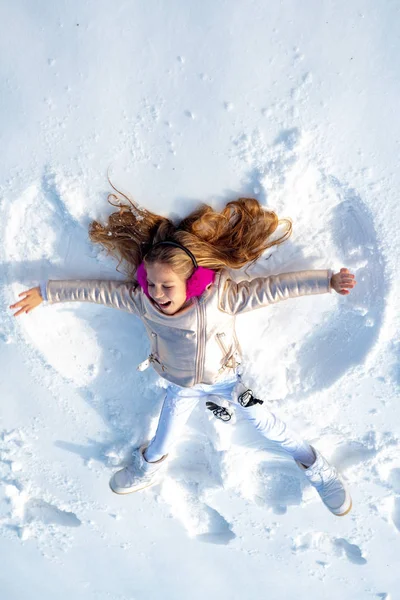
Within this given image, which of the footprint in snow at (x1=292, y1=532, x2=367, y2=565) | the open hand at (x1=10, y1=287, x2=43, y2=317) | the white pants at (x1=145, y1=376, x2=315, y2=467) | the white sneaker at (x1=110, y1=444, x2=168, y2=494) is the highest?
the open hand at (x1=10, y1=287, x2=43, y2=317)

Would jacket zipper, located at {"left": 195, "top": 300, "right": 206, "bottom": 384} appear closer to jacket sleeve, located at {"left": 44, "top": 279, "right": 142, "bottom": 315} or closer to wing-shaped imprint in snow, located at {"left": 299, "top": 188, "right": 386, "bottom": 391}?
jacket sleeve, located at {"left": 44, "top": 279, "right": 142, "bottom": 315}

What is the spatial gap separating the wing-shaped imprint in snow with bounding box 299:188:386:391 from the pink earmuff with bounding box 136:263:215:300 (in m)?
0.61

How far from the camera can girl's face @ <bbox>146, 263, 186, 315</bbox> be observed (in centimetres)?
172

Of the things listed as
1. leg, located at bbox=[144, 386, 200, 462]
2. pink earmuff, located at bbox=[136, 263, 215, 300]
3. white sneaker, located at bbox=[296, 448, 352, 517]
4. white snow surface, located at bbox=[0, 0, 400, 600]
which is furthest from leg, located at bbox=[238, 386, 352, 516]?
pink earmuff, located at bbox=[136, 263, 215, 300]

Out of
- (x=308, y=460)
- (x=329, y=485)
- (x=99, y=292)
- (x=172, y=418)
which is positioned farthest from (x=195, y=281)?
(x=329, y=485)

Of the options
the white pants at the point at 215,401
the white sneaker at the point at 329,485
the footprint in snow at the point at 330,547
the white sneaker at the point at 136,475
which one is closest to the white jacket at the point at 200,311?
the white pants at the point at 215,401

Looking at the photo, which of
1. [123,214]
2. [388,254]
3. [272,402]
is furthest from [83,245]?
[388,254]

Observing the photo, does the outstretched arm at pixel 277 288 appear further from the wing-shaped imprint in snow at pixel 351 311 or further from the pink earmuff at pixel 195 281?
the wing-shaped imprint in snow at pixel 351 311

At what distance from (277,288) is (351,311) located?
45cm

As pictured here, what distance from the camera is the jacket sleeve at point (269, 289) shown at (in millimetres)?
1844

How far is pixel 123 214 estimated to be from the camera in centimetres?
196

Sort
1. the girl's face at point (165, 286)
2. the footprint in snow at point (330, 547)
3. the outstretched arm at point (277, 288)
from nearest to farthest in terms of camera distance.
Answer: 1. the girl's face at point (165, 286)
2. the outstretched arm at point (277, 288)
3. the footprint in snow at point (330, 547)

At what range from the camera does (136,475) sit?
2.34 metres

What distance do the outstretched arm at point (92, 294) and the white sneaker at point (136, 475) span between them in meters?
0.81
